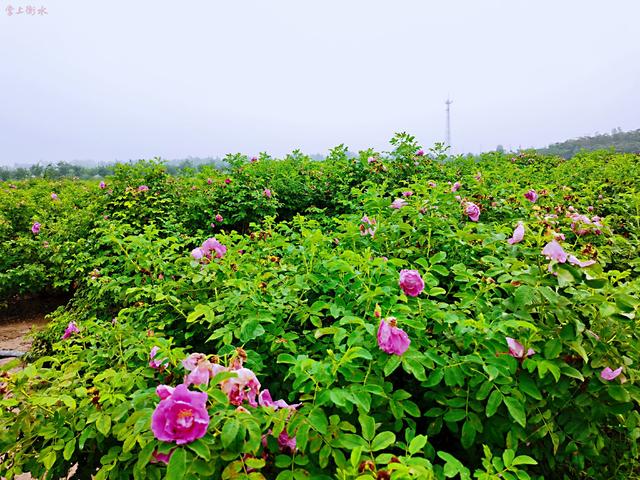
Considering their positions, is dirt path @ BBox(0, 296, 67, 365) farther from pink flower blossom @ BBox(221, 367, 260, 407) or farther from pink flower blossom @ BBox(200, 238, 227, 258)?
pink flower blossom @ BBox(221, 367, 260, 407)

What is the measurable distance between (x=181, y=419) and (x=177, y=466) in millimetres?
80

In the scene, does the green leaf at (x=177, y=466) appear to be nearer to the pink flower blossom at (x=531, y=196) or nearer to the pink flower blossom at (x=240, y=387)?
the pink flower blossom at (x=240, y=387)

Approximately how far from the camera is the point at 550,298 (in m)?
1.02

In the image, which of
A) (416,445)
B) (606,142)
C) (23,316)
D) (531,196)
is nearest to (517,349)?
(416,445)

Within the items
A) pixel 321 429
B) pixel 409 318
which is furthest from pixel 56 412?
pixel 409 318

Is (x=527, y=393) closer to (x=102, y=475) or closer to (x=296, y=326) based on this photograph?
(x=296, y=326)

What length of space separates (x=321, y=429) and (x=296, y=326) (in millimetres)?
573

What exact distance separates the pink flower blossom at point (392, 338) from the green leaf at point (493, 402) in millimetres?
233

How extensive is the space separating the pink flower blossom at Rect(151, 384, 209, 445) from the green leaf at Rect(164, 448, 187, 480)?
0.8 inches

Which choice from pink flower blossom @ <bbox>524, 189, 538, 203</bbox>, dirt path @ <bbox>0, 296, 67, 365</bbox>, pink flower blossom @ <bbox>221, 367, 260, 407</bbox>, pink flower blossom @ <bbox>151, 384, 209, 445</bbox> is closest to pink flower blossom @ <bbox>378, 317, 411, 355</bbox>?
pink flower blossom @ <bbox>221, 367, 260, 407</bbox>

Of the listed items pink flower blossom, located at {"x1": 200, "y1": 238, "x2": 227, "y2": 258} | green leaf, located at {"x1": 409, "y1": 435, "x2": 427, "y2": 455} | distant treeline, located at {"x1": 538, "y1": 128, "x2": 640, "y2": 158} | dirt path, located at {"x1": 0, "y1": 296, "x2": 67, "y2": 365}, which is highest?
distant treeline, located at {"x1": 538, "y1": 128, "x2": 640, "y2": 158}

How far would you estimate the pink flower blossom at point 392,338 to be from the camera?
0.99 metres

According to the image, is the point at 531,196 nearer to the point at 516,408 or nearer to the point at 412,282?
the point at 412,282

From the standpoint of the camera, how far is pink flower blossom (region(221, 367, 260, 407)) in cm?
89
